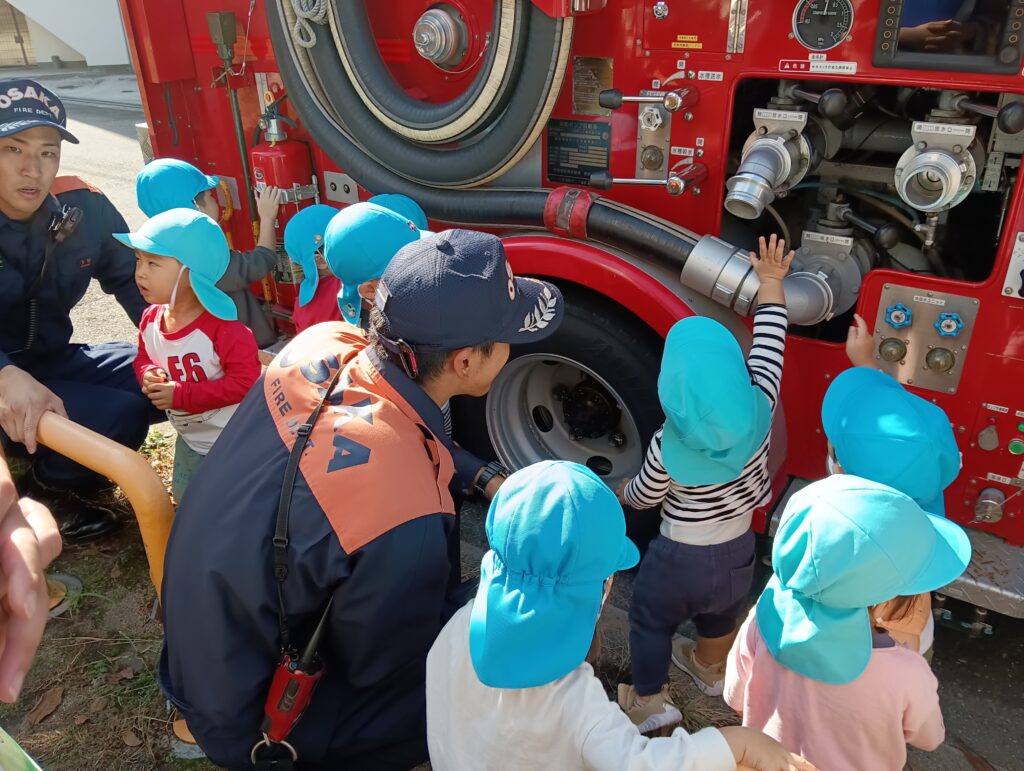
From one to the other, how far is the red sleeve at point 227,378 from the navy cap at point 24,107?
982mm

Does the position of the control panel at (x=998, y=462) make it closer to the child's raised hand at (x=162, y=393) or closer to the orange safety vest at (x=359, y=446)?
the orange safety vest at (x=359, y=446)

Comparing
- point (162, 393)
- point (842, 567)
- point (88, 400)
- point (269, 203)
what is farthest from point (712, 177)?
point (88, 400)

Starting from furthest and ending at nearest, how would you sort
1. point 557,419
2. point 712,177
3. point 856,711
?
point 557,419, point 712,177, point 856,711

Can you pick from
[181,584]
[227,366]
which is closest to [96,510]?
[227,366]

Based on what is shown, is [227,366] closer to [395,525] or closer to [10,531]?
[395,525]

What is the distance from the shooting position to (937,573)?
1541 mm

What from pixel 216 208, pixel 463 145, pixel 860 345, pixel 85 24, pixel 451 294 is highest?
pixel 85 24

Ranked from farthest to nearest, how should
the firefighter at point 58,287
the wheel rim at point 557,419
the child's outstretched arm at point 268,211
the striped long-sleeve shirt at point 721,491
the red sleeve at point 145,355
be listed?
1. the child's outstretched arm at point 268,211
2. the wheel rim at point 557,419
3. the firefighter at point 58,287
4. the red sleeve at point 145,355
5. the striped long-sleeve shirt at point 721,491

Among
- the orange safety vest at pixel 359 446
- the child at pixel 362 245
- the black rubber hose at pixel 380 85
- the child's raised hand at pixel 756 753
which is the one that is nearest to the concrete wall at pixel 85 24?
the black rubber hose at pixel 380 85

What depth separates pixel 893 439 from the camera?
1.77 m

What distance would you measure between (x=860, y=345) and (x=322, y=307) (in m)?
1.78

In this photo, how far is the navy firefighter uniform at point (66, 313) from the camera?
3.08 m

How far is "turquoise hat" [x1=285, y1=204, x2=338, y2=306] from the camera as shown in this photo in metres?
2.93

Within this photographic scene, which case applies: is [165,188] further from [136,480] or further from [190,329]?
[136,480]
